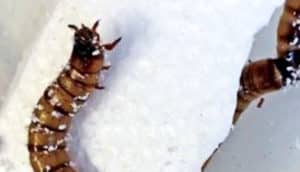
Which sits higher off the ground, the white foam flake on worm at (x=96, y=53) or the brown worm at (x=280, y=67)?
the white foam flake on worm at (x=96, y=53)

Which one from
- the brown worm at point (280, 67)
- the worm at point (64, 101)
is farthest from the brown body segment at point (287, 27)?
the worm at point (64, 101)

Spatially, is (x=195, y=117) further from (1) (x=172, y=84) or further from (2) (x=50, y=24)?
(2) (x=50, y=24)

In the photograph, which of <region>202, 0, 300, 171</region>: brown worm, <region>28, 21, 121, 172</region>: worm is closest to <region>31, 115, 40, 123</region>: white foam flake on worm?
<region>28, 21, 121, 172</region>: worm

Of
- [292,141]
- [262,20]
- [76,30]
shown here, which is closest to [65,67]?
[76,30]

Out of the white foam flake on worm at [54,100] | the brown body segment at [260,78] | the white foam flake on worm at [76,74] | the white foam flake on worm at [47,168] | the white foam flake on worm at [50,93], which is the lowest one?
the brown body segment at [260,78]

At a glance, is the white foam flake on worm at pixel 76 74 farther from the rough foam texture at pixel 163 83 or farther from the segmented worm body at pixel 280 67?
the segmented worm body at pixel 280 67
